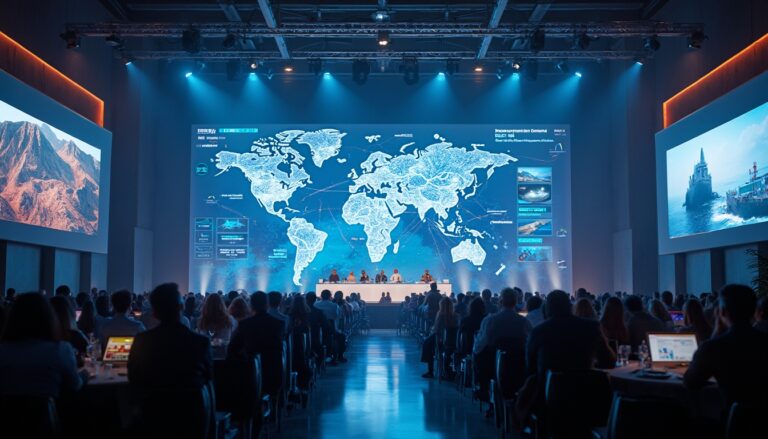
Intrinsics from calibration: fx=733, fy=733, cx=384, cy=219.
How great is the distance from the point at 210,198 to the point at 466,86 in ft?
25.2

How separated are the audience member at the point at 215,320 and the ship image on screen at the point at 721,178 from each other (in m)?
9.69

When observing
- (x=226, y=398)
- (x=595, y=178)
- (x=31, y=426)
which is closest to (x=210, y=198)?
(x=595, y=178)

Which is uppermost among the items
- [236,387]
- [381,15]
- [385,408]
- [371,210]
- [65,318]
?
[381,15]

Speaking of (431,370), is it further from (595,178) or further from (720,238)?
(595,178)

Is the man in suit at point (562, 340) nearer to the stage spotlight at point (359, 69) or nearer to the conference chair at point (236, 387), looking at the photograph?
the conference chair at point (236, 387)

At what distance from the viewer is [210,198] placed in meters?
19.7

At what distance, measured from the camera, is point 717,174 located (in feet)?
45.3

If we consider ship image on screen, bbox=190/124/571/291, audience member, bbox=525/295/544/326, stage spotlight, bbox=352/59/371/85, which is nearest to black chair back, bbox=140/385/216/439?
audience member, bbox=525/295/544/326

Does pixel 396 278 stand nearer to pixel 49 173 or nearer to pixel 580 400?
pixel 49 173

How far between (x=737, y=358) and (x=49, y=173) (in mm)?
13538

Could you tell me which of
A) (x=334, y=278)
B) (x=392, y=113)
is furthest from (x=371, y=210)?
(x=392, y=113)

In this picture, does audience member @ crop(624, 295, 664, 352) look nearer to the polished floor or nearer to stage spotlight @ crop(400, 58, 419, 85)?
the polished floor

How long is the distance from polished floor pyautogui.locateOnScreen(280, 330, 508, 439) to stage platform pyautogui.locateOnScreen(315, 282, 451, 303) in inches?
→ 270

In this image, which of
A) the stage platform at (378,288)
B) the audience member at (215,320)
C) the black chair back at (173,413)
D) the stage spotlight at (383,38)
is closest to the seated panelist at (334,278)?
the stage platform at (378,288)
